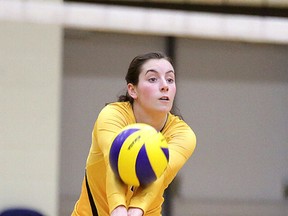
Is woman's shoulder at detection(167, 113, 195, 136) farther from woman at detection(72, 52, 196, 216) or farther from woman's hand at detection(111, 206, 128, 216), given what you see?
woman's hand at detection(111, 206, 128, 216)

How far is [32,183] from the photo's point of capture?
6930mm

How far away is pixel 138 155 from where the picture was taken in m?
3.22

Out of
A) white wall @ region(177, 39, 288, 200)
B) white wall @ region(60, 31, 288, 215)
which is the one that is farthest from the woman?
white wall @ region(177, 39, 288, 200)

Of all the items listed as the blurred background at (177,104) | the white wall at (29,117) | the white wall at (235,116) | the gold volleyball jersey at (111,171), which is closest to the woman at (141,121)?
the gold volleyball jersey at (111,171)

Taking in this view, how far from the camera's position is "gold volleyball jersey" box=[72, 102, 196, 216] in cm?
335

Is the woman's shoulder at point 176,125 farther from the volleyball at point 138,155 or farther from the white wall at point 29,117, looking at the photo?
the white wall at point 29,117

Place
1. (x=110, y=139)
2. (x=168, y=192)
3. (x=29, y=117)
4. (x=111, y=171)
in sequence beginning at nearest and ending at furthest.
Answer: (x=111, y=171) → (x=110, y=139) → (x=29, y=117) → (x=168, y=192)

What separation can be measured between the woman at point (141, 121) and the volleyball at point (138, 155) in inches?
3.4

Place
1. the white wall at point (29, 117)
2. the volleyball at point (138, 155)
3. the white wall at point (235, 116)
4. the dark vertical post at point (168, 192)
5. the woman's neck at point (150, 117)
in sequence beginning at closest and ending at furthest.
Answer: the volleyball at point (138, 155) → the woman's neck at point (150, 117) → the white wall at point (29, 117) → the dark vertical post at point (168, 192) → the white wall at point (235, 116)

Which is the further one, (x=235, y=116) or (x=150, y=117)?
(x=235, y=116)

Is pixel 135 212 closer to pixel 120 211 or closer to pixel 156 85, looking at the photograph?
pixel 120 211

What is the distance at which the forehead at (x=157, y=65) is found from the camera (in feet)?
11.8

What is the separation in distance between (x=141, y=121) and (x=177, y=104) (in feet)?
12.7

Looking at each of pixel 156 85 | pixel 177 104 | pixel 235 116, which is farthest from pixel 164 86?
pixel 235 116
